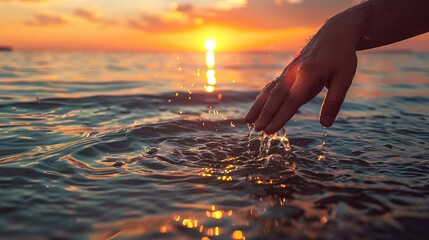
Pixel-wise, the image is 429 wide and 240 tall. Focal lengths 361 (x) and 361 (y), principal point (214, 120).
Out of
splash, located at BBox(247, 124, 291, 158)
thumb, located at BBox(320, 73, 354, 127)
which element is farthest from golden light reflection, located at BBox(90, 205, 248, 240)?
splash, located at BBox(247, 124, 291, 158)

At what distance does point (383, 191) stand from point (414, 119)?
157 inches

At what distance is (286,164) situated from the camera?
358 cm

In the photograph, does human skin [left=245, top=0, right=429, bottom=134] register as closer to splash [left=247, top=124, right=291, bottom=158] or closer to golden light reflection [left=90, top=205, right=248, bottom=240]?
golden light reflection [left=90, top=205, right=248, bottom=240]

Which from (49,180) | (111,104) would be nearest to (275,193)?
(49,180)

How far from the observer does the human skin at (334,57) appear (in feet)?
8.53

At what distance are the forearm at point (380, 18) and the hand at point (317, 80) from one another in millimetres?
139

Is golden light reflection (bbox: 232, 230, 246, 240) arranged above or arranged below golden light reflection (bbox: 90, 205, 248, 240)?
below

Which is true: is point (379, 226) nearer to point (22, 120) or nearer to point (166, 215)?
point (166, 215)

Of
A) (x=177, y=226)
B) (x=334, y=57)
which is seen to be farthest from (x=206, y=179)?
(x=334, y=57)

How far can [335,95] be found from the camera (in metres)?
2.62

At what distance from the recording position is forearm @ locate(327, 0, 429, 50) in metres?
2.77

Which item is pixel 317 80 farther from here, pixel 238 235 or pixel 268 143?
pixel 268 143

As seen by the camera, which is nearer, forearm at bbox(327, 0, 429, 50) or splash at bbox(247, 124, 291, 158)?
forearm at bbox(327, 0, 429, 50)

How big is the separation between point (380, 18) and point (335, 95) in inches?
30.1
